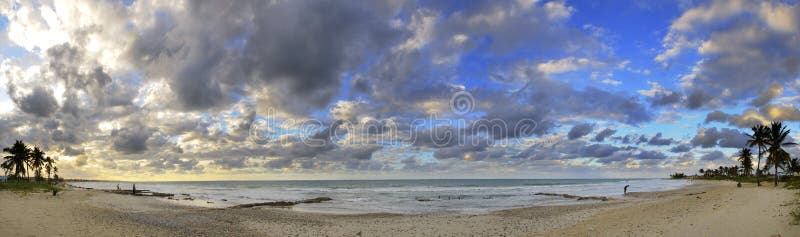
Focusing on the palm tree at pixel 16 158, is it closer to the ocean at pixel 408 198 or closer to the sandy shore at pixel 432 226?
the ocean at pixel 408 198

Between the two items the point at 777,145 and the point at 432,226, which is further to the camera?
the point at 777,145

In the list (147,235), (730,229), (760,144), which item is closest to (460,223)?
(730,229)

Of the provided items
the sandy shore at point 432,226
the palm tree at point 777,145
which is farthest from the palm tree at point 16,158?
the palm tree at point 777,145

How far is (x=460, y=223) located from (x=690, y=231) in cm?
1341

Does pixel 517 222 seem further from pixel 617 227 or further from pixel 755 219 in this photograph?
pixel 755 219

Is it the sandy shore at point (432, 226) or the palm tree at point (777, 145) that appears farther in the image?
the palm tree at point (777, 145)

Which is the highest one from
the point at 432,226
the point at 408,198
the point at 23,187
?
the point at 23,187

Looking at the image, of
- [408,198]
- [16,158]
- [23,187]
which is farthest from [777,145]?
[16,158]

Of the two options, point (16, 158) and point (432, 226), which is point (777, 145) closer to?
point (432, 226)

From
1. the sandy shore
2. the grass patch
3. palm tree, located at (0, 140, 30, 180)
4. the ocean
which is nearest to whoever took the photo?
the sandy shore

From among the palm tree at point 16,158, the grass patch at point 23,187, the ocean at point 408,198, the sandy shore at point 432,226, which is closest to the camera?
the sandy shore at point 432,226

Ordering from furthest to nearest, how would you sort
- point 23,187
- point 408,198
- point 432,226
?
point 408,198, point 23,187, point 432,226

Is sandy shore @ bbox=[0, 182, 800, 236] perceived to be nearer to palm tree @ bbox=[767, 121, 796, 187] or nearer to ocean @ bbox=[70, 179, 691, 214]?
ocean @ bbox=[70, 179, 691, 214]

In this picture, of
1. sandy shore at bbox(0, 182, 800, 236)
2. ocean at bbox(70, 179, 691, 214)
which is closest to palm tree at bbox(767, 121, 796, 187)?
ocean at bbox(70, 179, 691, 214)
